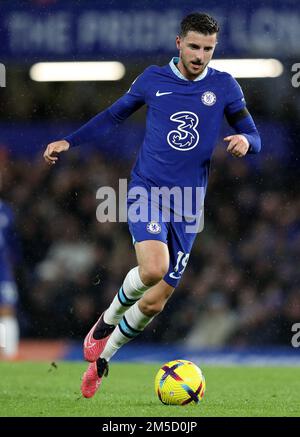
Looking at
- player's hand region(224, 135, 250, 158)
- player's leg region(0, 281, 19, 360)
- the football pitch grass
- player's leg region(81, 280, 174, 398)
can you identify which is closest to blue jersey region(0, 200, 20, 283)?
player's leg region(0, 281, 19, 360)

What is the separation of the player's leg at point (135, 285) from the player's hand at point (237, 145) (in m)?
0.68

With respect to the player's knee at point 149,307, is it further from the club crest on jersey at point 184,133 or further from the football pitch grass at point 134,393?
the club crest on jersey at point 184,133

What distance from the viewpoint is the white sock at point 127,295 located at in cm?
596

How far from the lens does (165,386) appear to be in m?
5.87

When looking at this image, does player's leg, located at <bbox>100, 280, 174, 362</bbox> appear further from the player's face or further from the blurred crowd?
the blurred crowd

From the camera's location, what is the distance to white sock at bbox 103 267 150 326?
19.5 ft

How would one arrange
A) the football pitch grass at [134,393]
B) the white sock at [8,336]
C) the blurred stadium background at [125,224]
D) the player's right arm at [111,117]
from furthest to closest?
the blurred stadium background at [125,224]
the white sock at [8,336]
the player's right arm at [111,117]
the football pitch grass at [134,393]

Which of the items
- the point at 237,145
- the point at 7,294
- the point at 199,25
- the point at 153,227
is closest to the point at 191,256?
the point at 7,294

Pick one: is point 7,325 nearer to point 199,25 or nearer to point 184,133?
point 184,133

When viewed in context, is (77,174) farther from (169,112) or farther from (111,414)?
(111,414)

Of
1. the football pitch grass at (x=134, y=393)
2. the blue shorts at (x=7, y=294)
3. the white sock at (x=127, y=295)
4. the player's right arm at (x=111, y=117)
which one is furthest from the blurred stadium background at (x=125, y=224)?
the white sock at (x=127, y=295)

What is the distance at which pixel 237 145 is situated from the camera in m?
5.71

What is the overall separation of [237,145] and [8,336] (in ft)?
16.6

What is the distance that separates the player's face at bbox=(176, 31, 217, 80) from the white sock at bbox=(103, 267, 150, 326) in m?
1.23
